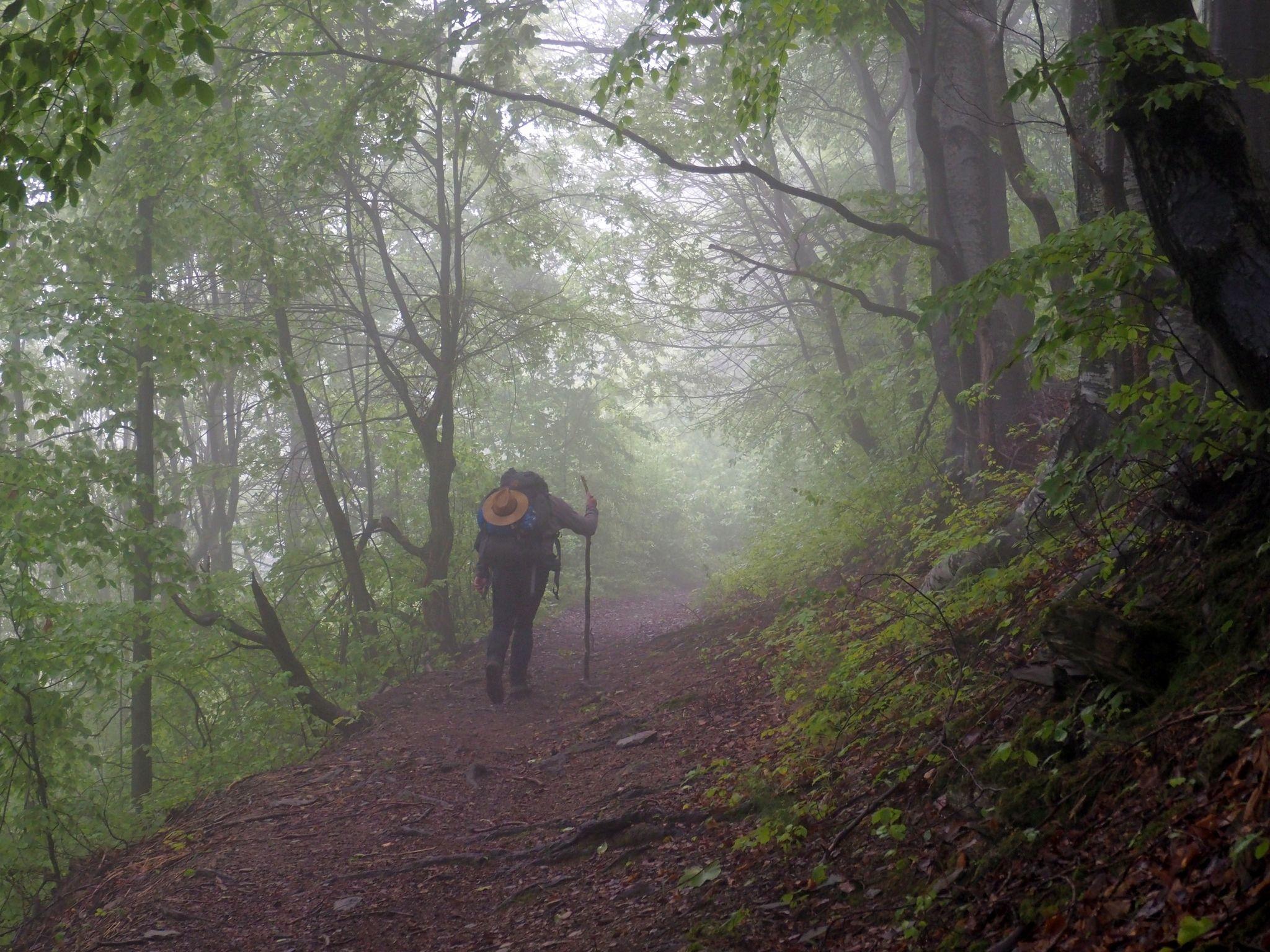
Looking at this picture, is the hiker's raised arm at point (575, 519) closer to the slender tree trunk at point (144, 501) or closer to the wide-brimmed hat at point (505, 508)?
the wide-brimmed hat at point (505, 508)

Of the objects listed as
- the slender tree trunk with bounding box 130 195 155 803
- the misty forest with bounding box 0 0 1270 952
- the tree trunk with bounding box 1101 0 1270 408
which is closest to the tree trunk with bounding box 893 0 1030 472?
the misty forest with bounding box 0 0 1270 952

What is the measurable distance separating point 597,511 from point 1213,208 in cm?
799

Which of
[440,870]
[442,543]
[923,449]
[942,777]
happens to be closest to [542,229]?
[442,543]

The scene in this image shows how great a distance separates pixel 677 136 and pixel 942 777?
12292 millimetres

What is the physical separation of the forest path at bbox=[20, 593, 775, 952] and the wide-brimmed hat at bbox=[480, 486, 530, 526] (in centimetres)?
189

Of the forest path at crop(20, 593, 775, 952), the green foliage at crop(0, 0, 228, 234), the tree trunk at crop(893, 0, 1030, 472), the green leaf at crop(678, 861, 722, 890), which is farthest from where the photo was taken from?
the tree trunk at crop(893, 0, 1030, 472)

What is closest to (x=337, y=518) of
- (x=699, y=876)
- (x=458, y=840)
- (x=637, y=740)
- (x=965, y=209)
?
(x=637, y=740)

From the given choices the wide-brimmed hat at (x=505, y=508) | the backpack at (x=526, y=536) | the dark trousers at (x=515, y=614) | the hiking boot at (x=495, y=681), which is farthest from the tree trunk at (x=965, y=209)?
the hiking boot at (x=495, y=681)

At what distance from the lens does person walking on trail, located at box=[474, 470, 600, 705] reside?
9406mm

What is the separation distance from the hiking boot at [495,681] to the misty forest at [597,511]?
0.11 ft

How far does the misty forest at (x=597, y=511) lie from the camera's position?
10.7 feet

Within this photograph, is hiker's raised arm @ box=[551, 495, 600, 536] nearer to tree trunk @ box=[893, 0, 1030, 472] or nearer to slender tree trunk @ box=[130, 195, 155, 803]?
tree trunk @ box=[893, 0, 1030, 472]

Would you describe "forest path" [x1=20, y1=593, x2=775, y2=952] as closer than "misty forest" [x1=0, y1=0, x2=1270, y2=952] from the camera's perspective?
No

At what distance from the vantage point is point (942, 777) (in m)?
3.84
